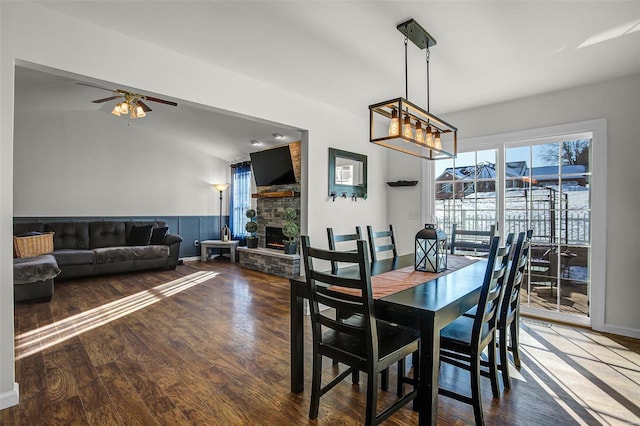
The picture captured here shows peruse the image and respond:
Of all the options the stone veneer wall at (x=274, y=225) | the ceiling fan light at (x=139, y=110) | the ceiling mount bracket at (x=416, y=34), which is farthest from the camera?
the stone veneer wall at (x=274, y=225)

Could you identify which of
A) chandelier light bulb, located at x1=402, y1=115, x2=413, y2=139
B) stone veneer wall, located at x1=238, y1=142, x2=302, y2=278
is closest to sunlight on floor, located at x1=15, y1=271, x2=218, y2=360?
stone veneer wall, located at x1=238, y1=142, x2=302, y2=278

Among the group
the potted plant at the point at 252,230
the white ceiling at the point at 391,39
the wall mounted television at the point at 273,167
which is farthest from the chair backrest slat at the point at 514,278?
the potted plant at the point at 252,230

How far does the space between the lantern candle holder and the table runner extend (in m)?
0.05

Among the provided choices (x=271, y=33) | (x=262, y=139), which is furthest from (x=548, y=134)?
(x=262, y=139)

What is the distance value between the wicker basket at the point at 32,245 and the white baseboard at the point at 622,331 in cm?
732

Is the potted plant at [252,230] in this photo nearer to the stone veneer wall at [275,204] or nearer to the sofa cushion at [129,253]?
the stone veneer wall at [275,204]

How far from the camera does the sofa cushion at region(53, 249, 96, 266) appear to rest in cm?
523

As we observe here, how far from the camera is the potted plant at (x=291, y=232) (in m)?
5.71

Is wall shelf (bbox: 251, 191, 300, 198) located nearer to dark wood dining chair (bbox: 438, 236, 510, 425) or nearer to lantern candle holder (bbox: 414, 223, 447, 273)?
lantern candle holder (bbox: 414, 223, 447, 273)

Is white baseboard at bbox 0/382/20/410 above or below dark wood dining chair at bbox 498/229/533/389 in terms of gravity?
below

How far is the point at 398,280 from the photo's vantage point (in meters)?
2.15

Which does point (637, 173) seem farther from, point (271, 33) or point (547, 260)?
point (271, 33)

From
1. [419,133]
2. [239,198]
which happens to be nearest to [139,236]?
[239,198]

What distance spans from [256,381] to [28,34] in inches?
107
